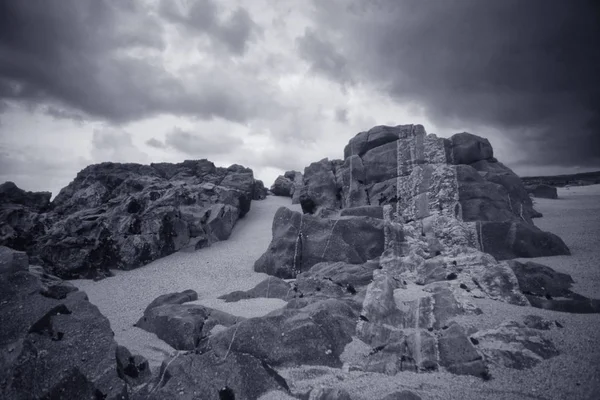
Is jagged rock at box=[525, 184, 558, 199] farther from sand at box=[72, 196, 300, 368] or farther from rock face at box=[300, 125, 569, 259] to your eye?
sand at box=[72, 196, 300, 368]

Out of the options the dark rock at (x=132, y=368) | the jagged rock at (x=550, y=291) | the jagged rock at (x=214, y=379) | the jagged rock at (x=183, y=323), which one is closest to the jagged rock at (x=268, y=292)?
the jagged rock at (x=183, y=323)

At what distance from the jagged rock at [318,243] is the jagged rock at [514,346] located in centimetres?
892

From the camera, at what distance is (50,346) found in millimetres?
7148

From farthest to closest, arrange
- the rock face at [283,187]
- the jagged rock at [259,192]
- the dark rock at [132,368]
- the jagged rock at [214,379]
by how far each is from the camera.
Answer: the rock face at [283,187]
the jagged rock at [259,192]
the dark rock at [132,368]
the jagged rock at [214,379]

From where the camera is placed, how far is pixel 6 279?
897cm

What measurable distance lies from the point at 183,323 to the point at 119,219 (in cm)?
1615

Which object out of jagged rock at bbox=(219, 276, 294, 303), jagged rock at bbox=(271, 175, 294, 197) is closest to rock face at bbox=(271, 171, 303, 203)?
jagged rock at bbox=(271, 175, 294, 197)

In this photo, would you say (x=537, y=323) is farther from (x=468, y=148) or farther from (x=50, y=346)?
(x=468, y=148)

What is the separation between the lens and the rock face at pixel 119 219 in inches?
758

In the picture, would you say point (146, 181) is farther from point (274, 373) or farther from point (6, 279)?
point (274, 373)

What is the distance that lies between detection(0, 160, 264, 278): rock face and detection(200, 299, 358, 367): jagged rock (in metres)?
15.5

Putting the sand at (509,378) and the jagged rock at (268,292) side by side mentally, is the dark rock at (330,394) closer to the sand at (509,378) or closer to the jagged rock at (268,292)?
the sand at (509,378)

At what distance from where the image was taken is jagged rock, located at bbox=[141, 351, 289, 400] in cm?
612

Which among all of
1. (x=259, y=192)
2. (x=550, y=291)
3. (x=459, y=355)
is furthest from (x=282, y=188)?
(x=459, y=355)
